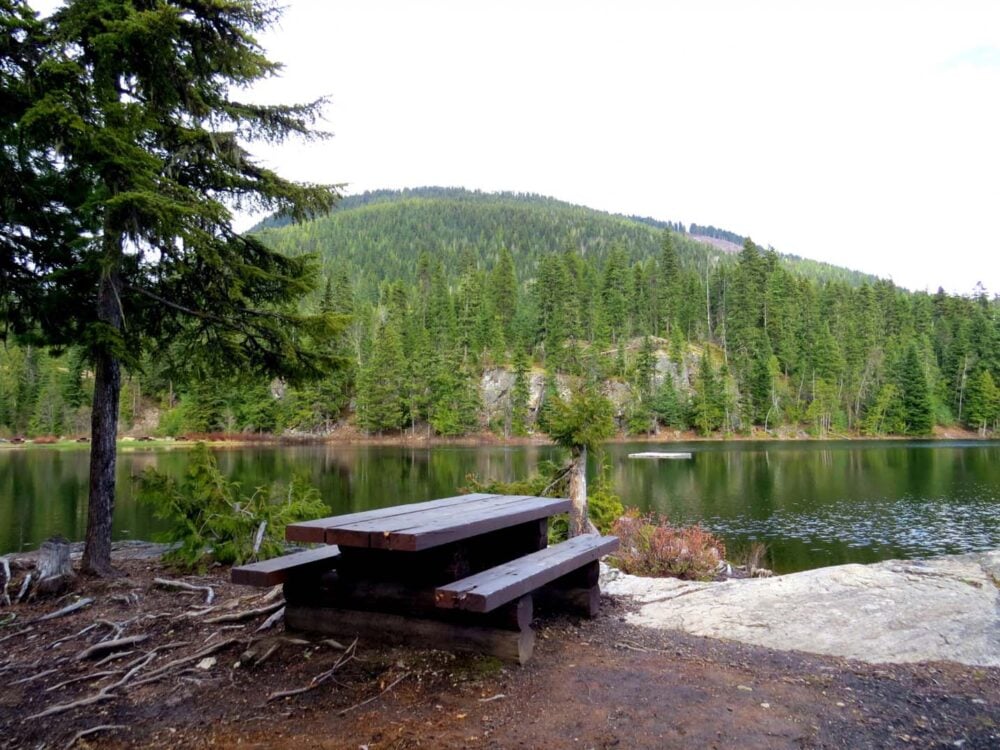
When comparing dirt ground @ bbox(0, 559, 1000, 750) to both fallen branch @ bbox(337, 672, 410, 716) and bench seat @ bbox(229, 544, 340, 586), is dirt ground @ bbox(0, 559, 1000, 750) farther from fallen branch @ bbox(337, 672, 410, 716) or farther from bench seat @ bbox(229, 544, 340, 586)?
bench seat @ bbox(229, 544, 340, 586)

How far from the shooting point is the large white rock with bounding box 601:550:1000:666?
4.94m

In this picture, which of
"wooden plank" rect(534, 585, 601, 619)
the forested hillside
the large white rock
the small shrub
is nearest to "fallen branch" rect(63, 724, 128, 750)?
"wooden plank" rect(534, 585, 601, 619)

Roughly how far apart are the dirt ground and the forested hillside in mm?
58300

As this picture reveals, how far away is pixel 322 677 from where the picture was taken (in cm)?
390

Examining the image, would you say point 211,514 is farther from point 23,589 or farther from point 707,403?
point 707,403

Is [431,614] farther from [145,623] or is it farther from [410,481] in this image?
[410,481]

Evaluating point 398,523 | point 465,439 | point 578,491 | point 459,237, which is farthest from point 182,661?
point 459,237

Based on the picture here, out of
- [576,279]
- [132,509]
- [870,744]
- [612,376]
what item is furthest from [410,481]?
[576,279]

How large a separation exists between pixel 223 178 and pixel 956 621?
8831 millimetres

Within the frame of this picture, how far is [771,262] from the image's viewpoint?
81812 millimetres

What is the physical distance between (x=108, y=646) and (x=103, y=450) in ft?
9.82

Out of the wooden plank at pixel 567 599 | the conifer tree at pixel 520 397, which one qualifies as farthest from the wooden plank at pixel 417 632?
the conifer tree at pixel 520 397

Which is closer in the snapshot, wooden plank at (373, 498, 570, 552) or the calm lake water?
wooden plank at (373, 498, 570, 552)

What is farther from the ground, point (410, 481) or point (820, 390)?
point (820, 390)
